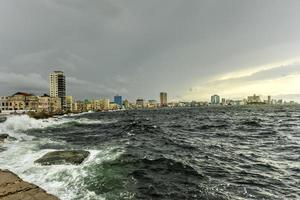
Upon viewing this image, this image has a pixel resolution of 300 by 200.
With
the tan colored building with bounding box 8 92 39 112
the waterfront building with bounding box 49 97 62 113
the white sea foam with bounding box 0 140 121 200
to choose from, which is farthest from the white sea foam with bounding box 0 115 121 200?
the waterfront building with bounding box 49 97 62 113

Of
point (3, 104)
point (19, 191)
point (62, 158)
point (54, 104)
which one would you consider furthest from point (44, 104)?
point (19, 191)

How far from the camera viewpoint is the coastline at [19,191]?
5.75 meters

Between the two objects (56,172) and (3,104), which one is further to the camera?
(3,104)

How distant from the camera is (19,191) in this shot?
615cm

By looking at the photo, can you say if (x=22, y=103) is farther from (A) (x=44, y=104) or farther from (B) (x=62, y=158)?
(B) (x=62, y=158)

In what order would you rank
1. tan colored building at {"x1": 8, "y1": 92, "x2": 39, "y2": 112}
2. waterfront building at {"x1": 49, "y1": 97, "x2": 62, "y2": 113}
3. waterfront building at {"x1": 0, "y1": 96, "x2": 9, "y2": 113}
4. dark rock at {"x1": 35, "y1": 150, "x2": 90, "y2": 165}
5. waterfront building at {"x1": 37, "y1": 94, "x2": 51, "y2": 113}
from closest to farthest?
dark rock at {"x1": 35, "y1": 150, "x2": 90, "y2": 165}, waterfront building at {"x1": 0, "y1": 96, "x2": 9, "y2": 113}, tan colored building at {"x1": 8, "y1": 92, "x2": 39, "y2": 112}, waterfront building at {"x1": 37, "y1": 94, "x2": 51, "y2": 113}, waterfront building at {"x1": 49, "y1": 97, "x2": 62, "y2": 113}

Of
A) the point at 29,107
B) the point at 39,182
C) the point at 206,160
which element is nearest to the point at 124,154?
the point at 206,160

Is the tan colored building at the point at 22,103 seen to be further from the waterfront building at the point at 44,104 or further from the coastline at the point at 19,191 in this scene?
the coastline at the point at 19,191

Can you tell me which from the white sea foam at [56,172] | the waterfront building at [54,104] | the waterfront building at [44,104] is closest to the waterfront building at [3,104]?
the waterfront building at [44,104]

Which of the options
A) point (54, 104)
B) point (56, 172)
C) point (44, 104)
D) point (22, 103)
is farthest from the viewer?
point (54, 104)

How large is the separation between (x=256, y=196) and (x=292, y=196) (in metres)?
1.42

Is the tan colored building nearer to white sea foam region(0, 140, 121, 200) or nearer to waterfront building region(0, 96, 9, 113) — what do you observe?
waterfront building region(0, 96, 9, 113)

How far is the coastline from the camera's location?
227 inches

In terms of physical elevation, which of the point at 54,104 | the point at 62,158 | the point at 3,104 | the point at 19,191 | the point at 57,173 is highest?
the point at 3,104
